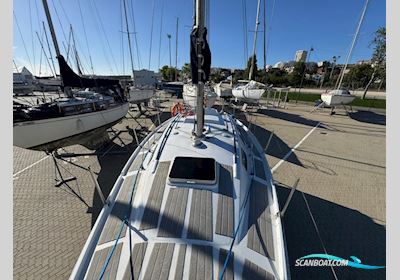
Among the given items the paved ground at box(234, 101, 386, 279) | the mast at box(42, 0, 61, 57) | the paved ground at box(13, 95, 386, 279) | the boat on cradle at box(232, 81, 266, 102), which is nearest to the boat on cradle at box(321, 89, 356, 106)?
the paved ground at box(234, 101, 386, 279)

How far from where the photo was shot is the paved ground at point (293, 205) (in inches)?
134

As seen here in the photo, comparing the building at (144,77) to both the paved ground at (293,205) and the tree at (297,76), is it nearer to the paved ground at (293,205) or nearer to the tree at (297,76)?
the tree at (297,76)

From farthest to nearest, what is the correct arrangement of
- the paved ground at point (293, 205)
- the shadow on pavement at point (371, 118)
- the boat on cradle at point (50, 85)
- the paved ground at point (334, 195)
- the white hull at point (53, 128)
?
the shadow on pavement at point (371, 118) → the boat on cradle at point (50, 85) → the white hull at point (53, 128) → the paved ground at point (334, 195) → the paved ground at point (293, 205)

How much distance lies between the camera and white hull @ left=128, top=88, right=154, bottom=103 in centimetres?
1434

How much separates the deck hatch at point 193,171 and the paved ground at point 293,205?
2.07 metres

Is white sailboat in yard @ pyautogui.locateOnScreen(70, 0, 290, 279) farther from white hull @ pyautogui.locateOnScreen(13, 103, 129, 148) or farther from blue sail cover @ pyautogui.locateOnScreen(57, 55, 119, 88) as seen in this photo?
blue sail cover @ pyautogui.locateOnScreen(57, 55, 119, 88)

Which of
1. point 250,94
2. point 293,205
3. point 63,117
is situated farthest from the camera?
point 250,94

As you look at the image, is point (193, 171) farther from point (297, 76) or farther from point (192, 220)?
point (297, 76)

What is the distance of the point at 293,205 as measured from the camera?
4641 mm

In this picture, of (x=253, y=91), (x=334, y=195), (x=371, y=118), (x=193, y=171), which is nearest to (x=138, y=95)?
(x=253, y=91)

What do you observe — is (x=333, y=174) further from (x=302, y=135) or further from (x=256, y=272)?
(x=256, y=272)

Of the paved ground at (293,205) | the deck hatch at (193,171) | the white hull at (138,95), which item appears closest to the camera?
the deck hatch at (193,171)

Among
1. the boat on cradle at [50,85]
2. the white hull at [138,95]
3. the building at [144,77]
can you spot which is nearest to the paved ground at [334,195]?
the white hull at [138,95]

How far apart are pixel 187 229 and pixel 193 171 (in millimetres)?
825
